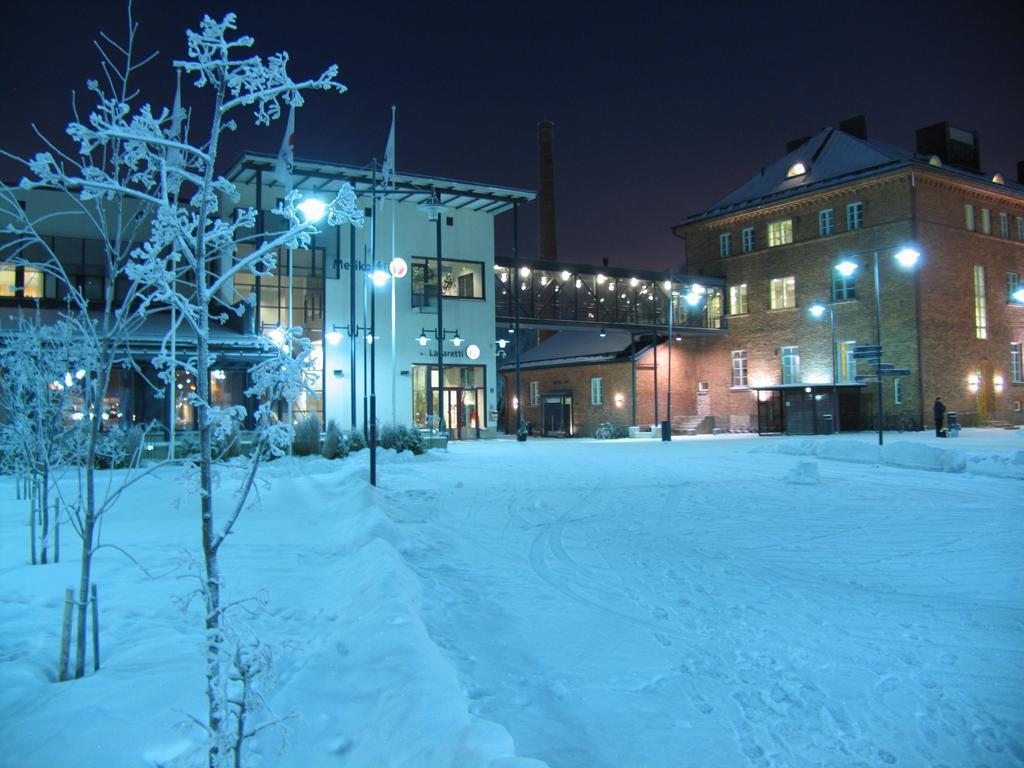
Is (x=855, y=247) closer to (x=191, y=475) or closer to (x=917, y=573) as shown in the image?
(x=917, y=573)

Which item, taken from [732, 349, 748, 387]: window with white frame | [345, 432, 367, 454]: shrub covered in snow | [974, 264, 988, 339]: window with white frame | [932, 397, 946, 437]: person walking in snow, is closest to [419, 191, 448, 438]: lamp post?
[345, 432, 367, 454]: shrub covered in snow

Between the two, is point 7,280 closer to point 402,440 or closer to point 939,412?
point 402,440

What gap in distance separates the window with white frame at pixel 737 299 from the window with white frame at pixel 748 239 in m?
2.20

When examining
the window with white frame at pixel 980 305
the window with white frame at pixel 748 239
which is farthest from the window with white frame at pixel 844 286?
the window with white frame at pixel 980 305

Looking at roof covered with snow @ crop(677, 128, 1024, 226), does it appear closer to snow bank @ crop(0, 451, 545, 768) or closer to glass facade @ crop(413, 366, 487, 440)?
glass facade @ crop(413, 366, 487, 440)

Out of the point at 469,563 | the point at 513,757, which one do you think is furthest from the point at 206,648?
the point at 469,563

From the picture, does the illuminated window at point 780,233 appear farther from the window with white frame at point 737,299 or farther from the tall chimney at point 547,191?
the tall chimney at point 547,191

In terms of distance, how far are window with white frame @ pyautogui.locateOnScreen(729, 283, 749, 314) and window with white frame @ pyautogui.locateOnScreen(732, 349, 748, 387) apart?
102 inches

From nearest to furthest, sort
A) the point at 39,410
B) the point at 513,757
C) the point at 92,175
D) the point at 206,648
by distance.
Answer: the point at 206,648
the point at 513,757
the point at 92,175
the point at 39,410

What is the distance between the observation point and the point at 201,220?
135 inches

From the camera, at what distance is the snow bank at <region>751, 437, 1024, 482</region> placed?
16.6 m

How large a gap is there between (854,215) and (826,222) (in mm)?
1696

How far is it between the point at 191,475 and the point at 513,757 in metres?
2.10

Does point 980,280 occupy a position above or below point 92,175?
above
